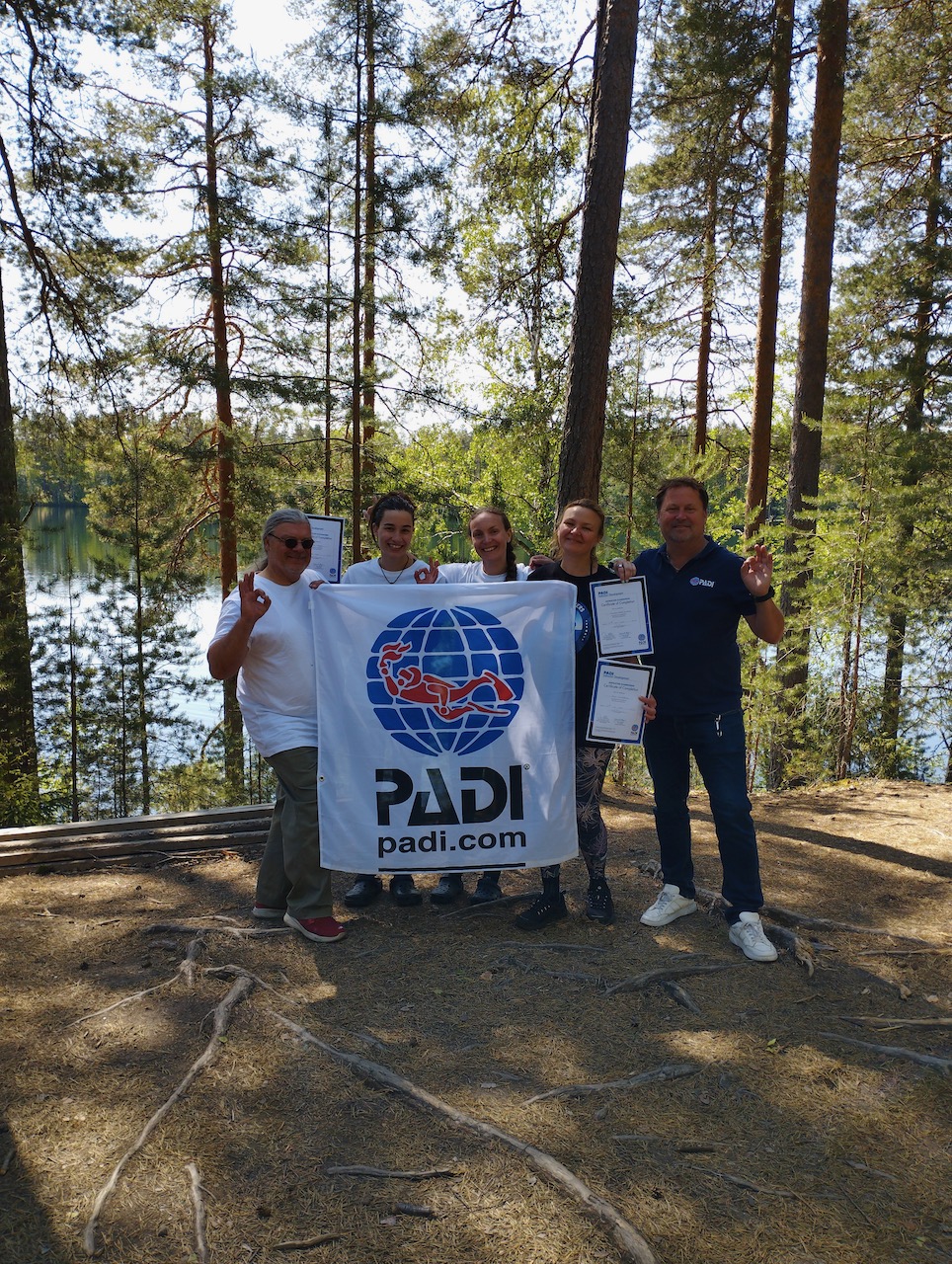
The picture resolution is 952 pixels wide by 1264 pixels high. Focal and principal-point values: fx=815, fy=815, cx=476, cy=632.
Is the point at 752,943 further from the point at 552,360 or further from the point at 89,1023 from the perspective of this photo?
the point at 552,360

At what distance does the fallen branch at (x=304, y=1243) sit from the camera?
7.09 ft

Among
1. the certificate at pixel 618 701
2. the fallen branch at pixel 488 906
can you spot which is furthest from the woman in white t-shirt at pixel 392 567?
the certificate at pixel 618 701

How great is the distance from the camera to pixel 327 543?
505cm

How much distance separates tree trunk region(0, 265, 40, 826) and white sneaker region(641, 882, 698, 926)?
636 cm

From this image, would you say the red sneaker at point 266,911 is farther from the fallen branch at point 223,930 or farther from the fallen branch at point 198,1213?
the fallen branch at point 198,1213

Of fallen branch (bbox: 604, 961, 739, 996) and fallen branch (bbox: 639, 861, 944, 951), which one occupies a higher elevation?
fallen branch (bbox: 604, 961, 739, 996)

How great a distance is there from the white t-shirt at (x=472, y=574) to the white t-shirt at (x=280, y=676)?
87cm

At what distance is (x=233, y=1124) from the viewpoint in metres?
2.64

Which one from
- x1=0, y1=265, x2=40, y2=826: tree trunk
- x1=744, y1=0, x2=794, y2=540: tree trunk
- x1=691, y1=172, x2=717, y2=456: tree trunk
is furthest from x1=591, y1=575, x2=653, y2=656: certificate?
x1=691, y1=172, x2=717, y2=456: tree trunk

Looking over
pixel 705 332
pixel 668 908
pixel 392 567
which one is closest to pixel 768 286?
pixel 705 332

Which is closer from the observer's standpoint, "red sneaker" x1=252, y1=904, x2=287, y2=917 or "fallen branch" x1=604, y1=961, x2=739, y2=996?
"fallen branch" x1=604, y1=961, x2=739, y2=996

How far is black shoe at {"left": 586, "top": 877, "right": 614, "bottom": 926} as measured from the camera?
421 centimetres

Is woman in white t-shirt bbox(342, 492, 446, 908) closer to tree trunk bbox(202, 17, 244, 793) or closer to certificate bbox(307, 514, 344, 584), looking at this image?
certificate bbox(307, 514, 344, 584)

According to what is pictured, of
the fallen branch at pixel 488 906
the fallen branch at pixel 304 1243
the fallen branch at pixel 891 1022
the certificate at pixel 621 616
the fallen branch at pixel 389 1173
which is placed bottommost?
the fallen branch at pixel 488 906
